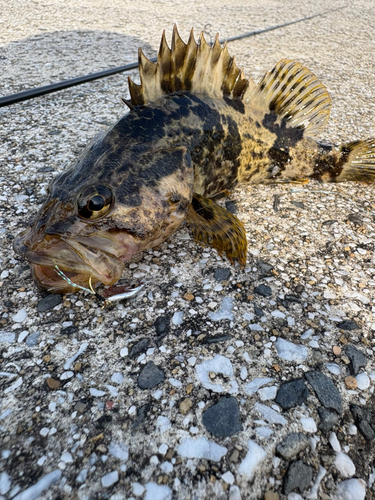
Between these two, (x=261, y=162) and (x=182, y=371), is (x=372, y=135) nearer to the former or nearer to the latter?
(x=261, y=162)

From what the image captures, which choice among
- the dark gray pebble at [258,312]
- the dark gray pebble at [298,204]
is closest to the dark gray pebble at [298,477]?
the dark gray pebble at [258,312]

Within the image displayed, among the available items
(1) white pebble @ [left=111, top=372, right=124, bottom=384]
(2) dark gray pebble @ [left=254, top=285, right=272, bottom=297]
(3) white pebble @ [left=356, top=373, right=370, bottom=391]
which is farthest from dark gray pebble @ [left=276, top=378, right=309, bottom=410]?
(1) white pebble @ [left=111, top=372, right=124, bottom=384]

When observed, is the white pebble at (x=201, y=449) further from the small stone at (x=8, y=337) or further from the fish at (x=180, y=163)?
the small stone at (x=8, y=337)

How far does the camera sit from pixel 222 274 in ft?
8.89

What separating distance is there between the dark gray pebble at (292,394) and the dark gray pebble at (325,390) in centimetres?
6

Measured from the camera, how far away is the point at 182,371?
83.0 inches

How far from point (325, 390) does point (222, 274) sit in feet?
3.41

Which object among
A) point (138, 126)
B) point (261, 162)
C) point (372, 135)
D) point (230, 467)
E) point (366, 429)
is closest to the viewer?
point (230, 467)

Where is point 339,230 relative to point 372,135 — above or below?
below

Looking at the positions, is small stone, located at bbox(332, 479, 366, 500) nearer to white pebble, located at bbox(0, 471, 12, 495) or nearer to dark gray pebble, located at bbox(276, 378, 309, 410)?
dark gray pebble, located at bbox(276, 378, 309, 410)

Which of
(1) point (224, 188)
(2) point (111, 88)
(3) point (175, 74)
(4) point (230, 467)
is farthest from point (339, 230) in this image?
(2) point (111, 88)

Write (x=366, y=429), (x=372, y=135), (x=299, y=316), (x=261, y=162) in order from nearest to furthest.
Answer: (x=366, y=429), (x=299, y=316), (x=261, y=162), (x=372, y=135)

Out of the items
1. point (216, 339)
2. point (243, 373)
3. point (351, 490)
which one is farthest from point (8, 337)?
point (351, 490)

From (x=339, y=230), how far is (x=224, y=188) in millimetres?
1077
